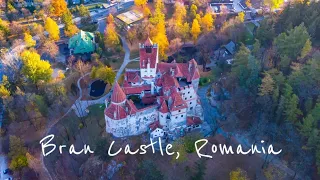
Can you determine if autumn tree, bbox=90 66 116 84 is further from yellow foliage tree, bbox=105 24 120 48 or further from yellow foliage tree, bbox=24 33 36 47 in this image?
yellow foliage tree, bbox=24 33 36 47

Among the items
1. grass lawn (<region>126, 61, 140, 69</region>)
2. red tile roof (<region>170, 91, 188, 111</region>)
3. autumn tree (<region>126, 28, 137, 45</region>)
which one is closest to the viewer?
red tile roof (<region>170, 91, 188, 111</region>)

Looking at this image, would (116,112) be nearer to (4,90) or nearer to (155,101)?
(155,101)

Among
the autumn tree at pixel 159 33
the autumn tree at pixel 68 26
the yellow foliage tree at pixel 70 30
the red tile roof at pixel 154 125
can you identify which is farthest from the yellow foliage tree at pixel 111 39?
the red tile roof at pixel 154 125

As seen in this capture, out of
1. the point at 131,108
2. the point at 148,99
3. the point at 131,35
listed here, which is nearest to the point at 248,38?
the point at 131,35

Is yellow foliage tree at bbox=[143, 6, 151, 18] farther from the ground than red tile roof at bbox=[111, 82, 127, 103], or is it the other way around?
yellow foliage tree at bbox=[143, 6, 151, 18]

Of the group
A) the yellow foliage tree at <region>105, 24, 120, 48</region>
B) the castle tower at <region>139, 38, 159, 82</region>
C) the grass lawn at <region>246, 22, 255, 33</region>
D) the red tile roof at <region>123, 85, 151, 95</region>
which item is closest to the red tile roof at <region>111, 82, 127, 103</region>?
the red tile roof at <region>123, 85, 151, 95</region>

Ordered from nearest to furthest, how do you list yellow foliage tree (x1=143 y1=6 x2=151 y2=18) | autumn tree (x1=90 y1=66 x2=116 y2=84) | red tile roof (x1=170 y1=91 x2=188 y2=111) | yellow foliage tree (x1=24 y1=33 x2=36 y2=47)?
red tile roof (x1=170 y1=91 x2=188 y2=111) → autumn tree (x1=90 y1=66 x2=116 y2=84) → yellow foliage tree (x1=24 y1=33 x2=36 y2=47) → yellow foliage tree (x1=143 y1=6 x2=151 y2=18)
